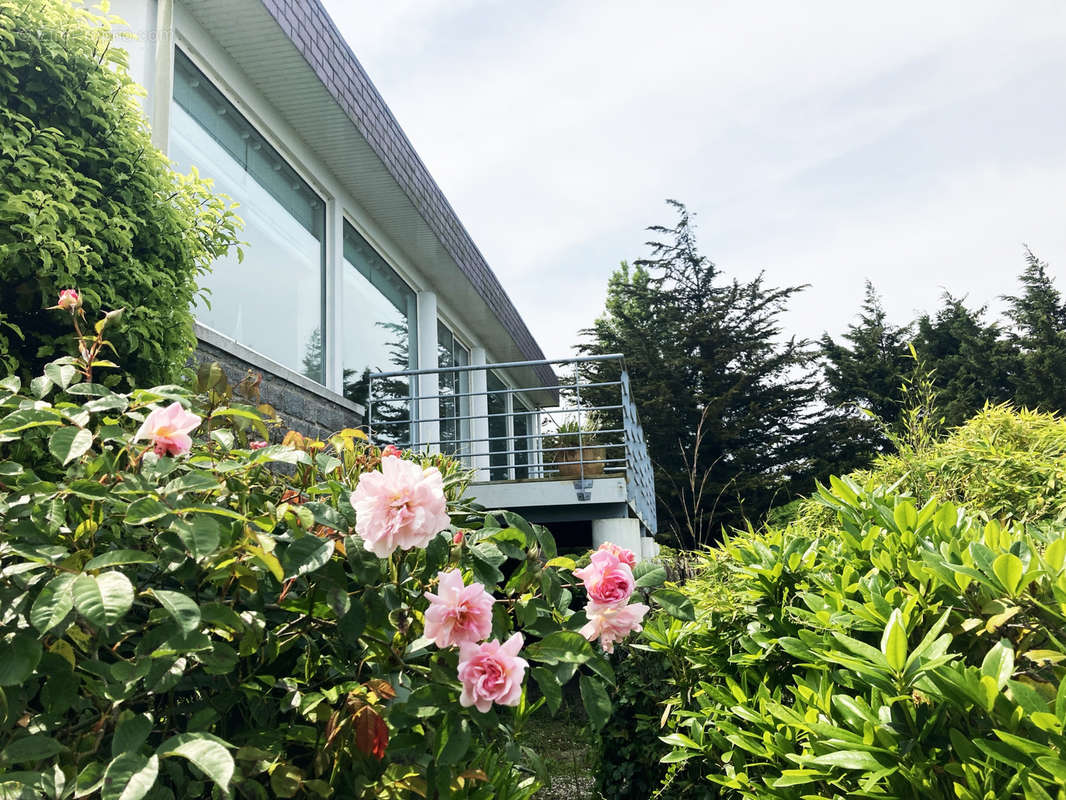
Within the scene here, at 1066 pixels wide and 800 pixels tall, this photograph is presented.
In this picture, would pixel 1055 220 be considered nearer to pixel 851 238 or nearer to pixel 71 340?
pixel 851 238

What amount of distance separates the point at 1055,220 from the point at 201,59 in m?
13.8

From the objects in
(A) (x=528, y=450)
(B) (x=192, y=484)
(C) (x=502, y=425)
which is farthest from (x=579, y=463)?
(B) (x=192, y=484)

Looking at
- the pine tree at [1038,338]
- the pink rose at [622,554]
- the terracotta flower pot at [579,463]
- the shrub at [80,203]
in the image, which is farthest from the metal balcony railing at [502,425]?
the pine tree at [1038,338]

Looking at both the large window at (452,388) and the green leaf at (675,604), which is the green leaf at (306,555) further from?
the large window at (452,388)

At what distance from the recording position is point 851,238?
8.36 metres

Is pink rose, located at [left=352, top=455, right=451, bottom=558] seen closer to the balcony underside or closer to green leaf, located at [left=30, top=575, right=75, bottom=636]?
green leaf, located at [left=30, top=575, right=75, bottom=636]

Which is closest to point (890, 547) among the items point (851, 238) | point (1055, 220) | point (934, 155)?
point (934, 155)

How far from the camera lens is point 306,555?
4.18 ft

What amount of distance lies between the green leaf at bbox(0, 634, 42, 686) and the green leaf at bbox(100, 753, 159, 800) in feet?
0.61

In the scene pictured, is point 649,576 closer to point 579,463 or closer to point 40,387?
point 40,387

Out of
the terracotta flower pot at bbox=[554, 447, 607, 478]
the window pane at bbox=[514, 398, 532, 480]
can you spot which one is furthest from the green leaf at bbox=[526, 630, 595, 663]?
the window pane at bbox=[514, 398, 532, 480]

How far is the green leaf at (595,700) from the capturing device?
1.39 m

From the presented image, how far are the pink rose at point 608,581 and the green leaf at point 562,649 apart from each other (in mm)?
130

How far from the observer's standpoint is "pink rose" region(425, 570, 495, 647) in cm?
126
